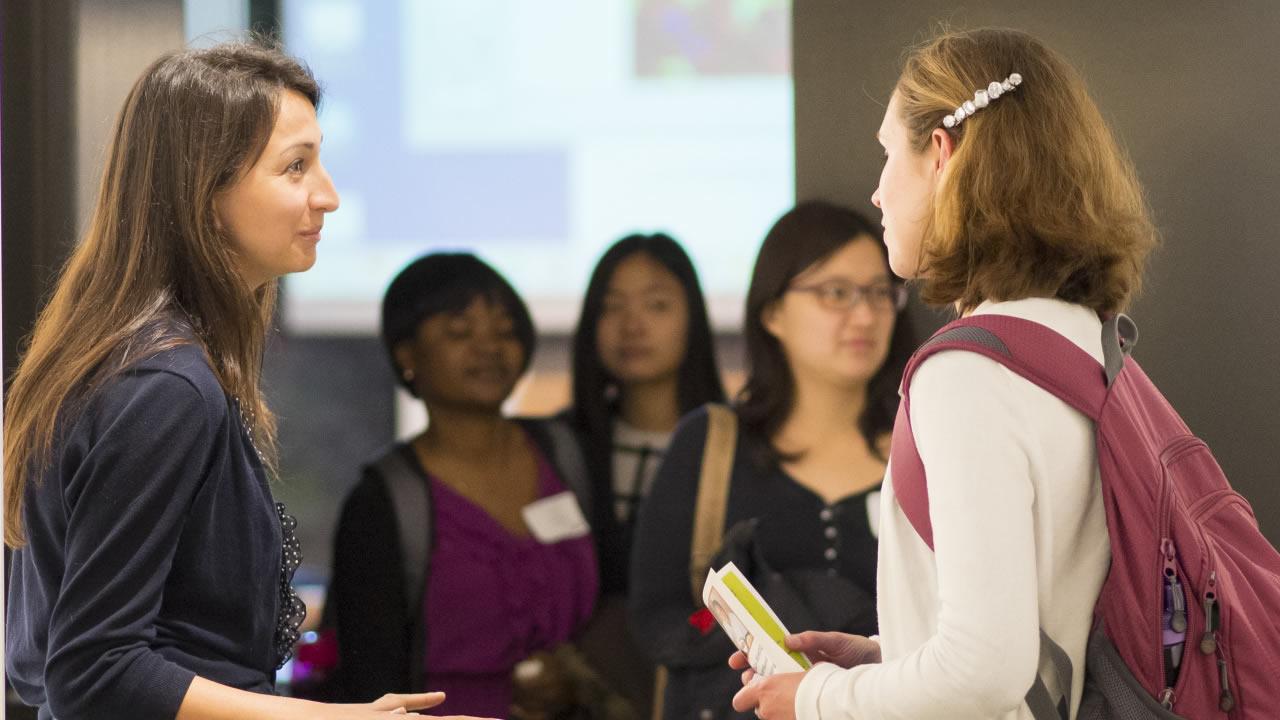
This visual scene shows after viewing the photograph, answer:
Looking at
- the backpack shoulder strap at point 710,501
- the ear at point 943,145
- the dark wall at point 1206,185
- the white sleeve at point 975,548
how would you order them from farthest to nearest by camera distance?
the backpack shoulder strap at point 710,501 < the dark wall at point 1206,185 < the ear at point 943,145 < the white sleeve at point 975,548

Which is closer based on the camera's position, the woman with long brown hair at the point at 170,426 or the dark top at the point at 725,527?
the woman with long brown hair at the point at 170,426

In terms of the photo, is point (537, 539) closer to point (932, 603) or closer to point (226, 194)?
point (226, 194)

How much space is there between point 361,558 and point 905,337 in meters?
1.53

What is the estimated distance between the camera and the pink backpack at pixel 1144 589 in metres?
1.38

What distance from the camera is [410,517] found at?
3.33 meters

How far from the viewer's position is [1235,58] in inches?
108

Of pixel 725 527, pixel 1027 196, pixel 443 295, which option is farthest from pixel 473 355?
pixel 1027 196

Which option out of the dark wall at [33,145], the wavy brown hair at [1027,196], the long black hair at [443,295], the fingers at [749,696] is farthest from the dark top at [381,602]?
the wavy brown hair at [1027,196]

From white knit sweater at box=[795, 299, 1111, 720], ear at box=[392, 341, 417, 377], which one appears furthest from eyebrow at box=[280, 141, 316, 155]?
ear at box=[392, 341, 417, 377]

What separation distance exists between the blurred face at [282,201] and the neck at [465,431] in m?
1.53

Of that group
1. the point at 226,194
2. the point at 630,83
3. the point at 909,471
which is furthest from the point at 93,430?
the point at 630,83

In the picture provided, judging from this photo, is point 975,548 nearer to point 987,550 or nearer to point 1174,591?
point 987,550

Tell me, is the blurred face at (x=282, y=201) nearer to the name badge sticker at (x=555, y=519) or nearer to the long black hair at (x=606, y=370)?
the long black hair at (x=606, y=370)

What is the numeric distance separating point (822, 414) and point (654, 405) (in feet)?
1.62
